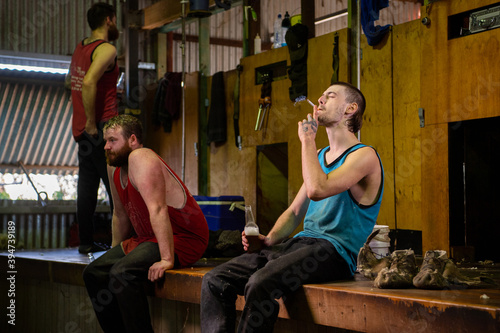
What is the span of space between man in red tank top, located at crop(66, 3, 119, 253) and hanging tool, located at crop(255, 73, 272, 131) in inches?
82.1

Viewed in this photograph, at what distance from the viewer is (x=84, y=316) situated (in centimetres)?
421

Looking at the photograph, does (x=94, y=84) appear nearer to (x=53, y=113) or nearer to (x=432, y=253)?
(x=432, y=253)

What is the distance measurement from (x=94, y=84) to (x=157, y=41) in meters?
4.37

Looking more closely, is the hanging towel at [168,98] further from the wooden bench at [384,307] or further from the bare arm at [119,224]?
the wooden bench at [384,307]

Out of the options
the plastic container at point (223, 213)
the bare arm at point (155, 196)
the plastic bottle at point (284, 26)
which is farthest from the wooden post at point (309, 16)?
the bare arm at point (155, 196)

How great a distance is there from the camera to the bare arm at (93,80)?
4.12m

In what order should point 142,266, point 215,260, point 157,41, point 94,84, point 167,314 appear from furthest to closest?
point 157,41
point 94,84
point 215,260
point 167,314
point 142,266

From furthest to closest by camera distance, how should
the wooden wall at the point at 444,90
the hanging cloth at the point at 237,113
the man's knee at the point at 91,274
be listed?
the hanging cloth at the point at 237,113 < the wooden wall at the point at 444,90 < the man's knee at the point at 91,274

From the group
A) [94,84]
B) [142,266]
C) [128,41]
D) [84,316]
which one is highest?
[128,41]

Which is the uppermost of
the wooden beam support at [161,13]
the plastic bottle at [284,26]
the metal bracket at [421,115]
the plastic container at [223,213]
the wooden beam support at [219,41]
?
the wooden beam support at [219,41]

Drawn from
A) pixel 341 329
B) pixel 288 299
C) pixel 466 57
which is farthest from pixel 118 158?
pixel 466 57

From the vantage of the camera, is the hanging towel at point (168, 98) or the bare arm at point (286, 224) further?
the hanging towel at point (168, 98)

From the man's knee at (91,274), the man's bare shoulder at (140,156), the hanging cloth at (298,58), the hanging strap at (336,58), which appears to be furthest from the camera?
the hanging cloth at (298,58)

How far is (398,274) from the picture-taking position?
2.39 metres
